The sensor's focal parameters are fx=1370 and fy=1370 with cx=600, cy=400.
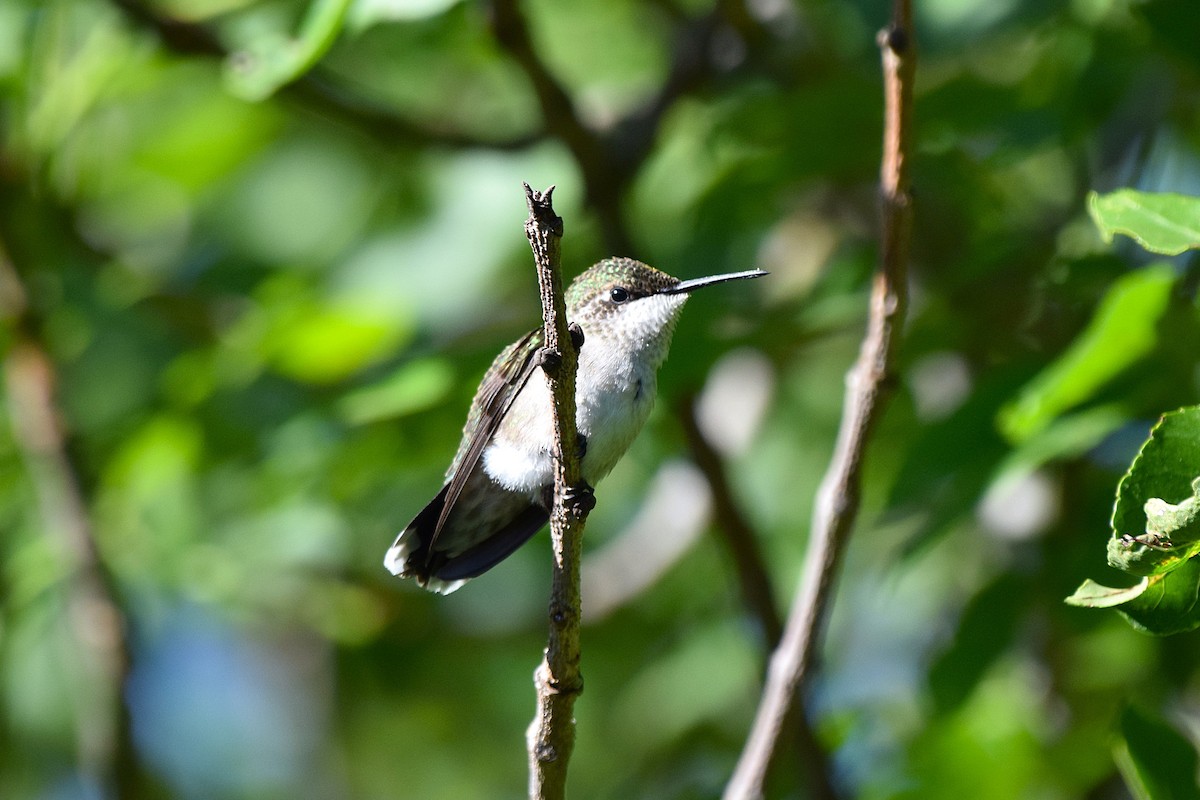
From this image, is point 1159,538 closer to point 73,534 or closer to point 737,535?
point 737,535

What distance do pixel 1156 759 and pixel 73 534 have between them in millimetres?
3772

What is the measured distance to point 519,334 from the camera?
4.11 metres

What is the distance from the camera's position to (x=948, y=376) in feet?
18.4

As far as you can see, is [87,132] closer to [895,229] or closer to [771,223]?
[771,223]

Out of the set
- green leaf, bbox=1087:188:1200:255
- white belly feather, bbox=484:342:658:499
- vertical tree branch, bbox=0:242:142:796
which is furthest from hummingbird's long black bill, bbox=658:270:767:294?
vertical tree branch, bbox=0:242:142:796

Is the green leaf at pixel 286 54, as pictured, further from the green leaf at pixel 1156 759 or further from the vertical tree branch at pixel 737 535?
the green leaf at pixel 1156 759

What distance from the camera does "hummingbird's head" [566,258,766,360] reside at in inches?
139

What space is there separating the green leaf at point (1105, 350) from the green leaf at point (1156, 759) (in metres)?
0.69

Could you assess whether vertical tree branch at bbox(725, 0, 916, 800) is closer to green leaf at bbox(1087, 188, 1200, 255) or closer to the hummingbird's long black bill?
green leaf at bbox(1087, 188, 1200, 255)

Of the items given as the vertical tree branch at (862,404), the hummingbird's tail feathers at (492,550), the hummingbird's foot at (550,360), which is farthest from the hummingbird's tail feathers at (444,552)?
the hummingbird's foot at (550,360)

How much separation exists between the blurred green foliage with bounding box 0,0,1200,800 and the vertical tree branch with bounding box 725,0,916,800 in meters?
0.44

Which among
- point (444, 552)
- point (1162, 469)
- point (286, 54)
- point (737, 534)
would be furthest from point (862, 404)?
point (737, 534)

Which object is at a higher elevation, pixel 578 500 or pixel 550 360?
pixel 550 360

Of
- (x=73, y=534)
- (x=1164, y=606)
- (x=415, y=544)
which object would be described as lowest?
(x=1164, y=606)
